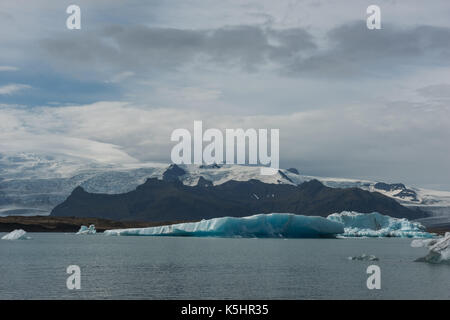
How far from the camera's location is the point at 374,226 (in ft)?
513

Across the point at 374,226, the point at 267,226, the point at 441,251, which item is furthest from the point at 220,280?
the point at 374,226

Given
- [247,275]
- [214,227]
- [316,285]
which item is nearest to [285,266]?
[247,275]

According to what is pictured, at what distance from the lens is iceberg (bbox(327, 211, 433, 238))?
14838 cm

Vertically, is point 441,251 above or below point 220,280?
above

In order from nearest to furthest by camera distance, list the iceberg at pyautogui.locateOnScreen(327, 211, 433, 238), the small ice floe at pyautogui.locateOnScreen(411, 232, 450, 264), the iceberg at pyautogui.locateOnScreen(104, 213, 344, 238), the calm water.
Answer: the calm water → the small ice floe at pyautogui.locateOnScreen(411, 232, 450, 264) → the iceberg at pyautogui.locateOnScreen(104, 213, 344, 238) → the iceberg at pyautogui.locateOnScreen(327, 211, 433, 238)

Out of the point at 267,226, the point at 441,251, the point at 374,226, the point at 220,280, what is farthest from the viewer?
the point at 374,226

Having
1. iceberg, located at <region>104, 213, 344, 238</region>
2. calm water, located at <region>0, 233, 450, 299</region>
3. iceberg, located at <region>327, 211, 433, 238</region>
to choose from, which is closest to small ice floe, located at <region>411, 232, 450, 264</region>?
calm water, located at <region>0, 233, 450, 299</region>

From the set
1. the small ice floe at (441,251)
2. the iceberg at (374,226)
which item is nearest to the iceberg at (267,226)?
the iceberg at (374,226)

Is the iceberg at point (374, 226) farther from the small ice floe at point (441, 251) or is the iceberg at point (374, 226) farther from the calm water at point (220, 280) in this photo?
the small ice floe at point (441, 251)

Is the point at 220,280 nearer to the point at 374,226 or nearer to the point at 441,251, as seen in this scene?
the point at 441,251

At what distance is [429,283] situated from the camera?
118ft

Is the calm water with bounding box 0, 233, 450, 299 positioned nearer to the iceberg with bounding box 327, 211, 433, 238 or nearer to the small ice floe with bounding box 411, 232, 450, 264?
the small ice floe with bounding box 411, 232, 450, 264

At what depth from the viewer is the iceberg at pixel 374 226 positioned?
148 meters

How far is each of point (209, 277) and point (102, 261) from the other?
57.0ft
